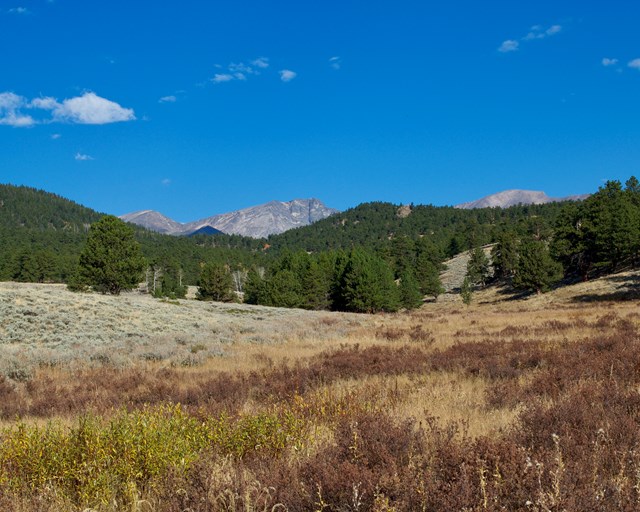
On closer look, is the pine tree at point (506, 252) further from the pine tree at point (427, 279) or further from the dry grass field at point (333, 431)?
the dry grass field at point (333, 431)

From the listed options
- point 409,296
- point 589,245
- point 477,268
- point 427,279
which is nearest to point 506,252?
point 477,268

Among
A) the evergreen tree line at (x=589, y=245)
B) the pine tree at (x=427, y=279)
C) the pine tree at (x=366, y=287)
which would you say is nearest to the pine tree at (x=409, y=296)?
the pine tree at (x=366, y=287)

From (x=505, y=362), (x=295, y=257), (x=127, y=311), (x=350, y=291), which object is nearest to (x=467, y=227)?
(x=295, y=257)

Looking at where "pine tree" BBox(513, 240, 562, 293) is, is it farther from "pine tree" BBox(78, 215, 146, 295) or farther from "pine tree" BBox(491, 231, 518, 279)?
"pine tree" BBox(78, 215, 146, 295)

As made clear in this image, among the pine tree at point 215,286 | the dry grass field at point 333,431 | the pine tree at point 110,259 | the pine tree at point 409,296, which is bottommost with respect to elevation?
the pine tree at point 409,296

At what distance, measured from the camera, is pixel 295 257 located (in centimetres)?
7694

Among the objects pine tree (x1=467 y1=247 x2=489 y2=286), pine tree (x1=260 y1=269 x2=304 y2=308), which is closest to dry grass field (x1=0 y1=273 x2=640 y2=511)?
pine tree (x1=260 y1=269 x2=304 y2=308)

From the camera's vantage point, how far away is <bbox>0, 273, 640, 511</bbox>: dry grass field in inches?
132

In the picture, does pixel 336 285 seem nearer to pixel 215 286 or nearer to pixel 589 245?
pixel 215 286

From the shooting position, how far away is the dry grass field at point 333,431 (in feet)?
11.0

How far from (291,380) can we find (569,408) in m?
6.09

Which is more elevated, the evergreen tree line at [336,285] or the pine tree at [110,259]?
the pine tree at [110,259]

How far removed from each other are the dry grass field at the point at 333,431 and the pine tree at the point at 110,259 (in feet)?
94.9

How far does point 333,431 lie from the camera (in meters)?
5.36
